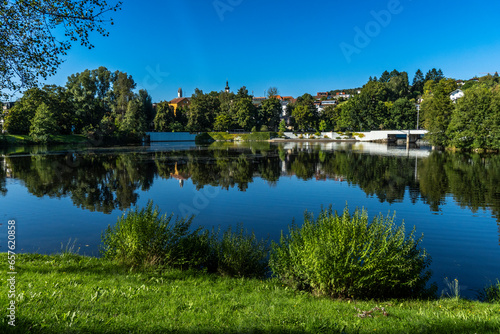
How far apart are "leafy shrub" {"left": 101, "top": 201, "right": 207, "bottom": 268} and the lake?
2347mm

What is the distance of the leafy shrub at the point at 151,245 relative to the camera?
7152 mm

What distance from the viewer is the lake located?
9844 mm

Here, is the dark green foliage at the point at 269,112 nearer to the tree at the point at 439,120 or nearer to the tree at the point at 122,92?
the tree at the point at 122,92

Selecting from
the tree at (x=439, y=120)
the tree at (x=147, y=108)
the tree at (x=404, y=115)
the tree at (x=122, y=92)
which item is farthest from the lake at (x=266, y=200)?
the tree at (x=147, y=108)

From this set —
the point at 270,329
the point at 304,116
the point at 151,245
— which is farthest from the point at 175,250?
the point at 304,116

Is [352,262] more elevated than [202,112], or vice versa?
[202,112]

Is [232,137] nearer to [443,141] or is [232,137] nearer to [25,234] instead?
[443,141]

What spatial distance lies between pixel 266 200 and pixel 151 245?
9.43 m

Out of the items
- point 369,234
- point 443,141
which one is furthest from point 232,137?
point 369,234

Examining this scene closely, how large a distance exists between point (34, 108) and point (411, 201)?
243ft

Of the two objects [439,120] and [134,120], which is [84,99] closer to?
[134,120]

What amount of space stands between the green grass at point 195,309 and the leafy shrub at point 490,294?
88 cm

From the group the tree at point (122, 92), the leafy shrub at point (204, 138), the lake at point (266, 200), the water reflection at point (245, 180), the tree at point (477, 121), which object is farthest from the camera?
the leafy shrub at point (204, 138)

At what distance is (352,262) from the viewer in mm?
5910
